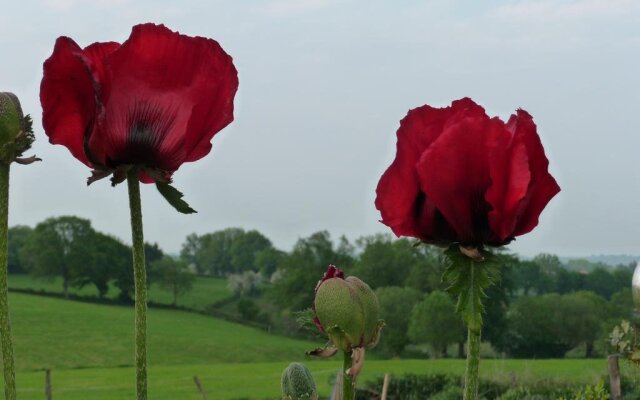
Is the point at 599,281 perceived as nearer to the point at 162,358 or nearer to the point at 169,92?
the point at 162,358

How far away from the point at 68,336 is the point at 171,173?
178 feet

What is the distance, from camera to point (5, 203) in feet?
2.49

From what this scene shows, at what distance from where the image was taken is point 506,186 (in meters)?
0.74

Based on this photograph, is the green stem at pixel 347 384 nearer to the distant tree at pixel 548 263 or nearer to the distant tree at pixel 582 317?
the distant tree at pixel 582 317

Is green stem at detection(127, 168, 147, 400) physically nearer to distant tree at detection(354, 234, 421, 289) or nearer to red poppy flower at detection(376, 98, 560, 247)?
red poppy flower at detection(376, 98, 560, 247)

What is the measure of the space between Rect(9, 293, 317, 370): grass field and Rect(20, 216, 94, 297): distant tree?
3076 mm

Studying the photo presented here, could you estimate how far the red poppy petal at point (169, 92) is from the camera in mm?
748

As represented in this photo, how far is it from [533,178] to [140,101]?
0.33m

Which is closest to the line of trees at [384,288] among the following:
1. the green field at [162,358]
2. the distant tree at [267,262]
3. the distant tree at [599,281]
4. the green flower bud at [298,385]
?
the green field at [162,358]

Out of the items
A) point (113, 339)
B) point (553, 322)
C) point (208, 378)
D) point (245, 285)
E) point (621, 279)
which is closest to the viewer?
point (208, 378)

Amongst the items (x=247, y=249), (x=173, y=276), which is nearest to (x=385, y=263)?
(x=173, y=276)

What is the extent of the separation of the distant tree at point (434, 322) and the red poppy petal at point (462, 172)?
50.5 meters

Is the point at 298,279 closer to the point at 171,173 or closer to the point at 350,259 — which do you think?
the point at 350,259

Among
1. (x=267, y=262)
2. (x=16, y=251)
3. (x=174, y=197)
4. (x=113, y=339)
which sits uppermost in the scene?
(x=16, y=251)
